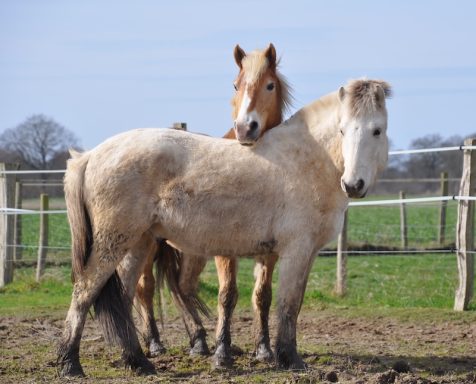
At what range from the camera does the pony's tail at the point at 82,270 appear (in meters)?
5.59

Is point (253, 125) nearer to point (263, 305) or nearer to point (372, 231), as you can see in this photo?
point (263, 305)

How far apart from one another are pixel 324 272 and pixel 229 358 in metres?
6.42

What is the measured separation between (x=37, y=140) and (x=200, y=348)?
1281 inches

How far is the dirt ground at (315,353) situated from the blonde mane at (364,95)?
68.3 inches

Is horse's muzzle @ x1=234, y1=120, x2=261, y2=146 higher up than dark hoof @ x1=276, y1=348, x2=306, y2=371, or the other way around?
horse's muzzle @ x1=234, y1=120, x2=261, y2=146

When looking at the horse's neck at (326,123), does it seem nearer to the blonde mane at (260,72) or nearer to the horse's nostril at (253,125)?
the horse's nostril at (253,125)

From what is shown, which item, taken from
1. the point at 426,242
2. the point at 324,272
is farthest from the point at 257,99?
the point at 426,242

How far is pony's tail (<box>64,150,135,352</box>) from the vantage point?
220 inches

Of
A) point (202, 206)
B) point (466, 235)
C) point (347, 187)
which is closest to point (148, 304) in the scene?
point (202, 206)

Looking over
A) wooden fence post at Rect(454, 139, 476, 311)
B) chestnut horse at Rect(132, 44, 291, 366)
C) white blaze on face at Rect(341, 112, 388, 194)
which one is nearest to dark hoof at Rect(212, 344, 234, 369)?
chestnut horse at Rect(132, 44, 291, 366)

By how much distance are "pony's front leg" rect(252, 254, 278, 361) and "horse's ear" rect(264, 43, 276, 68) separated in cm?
166

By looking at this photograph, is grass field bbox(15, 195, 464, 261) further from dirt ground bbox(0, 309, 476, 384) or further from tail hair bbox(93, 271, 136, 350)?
tail hair bbox(93, 271, 136, 350)

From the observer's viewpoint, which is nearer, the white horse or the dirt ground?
the dirt ground

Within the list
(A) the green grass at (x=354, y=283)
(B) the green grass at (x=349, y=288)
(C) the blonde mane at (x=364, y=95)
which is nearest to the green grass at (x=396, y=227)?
(A) the green grass at (x=354, y=283)
